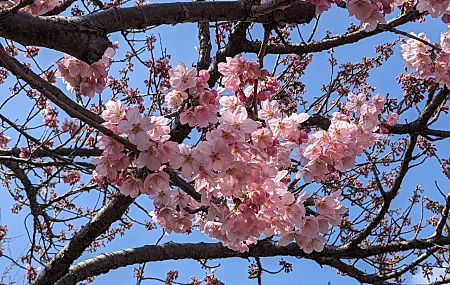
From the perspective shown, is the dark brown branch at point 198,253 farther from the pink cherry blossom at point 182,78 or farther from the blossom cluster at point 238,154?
the pink cherry blossom at point 182,78

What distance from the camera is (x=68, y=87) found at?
6.45 ft

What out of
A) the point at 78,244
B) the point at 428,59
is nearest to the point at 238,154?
the point at 428,59

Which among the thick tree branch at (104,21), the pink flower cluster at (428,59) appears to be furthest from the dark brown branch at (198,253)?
the thick tree branch at (104,21)

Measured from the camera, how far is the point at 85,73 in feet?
5.93

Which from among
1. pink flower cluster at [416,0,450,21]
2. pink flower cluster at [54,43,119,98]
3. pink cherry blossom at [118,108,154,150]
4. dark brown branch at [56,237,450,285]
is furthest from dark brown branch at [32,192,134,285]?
pink flower cluster at [416,0,450,21]

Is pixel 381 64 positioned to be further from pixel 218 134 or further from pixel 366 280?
pixel 218 134

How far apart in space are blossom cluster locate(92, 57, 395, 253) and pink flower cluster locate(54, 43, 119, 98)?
0.30 meters

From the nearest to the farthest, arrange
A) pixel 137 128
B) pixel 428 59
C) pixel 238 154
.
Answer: pixel 137 128 < pixel 238 154 < pixel 428 59

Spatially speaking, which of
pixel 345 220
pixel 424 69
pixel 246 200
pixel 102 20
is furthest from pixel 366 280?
pixel 102 20

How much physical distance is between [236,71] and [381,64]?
346 centimetres

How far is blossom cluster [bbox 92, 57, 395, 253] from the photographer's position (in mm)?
1463

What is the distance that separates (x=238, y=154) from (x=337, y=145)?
1.65 ft

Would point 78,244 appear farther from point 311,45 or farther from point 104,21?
point 311,45

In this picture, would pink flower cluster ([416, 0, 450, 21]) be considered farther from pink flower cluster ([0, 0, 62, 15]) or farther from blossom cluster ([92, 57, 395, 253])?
pink flower cluster ([0, 0, 62, 15])
